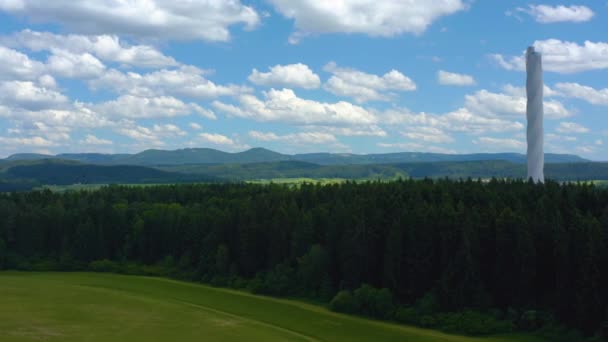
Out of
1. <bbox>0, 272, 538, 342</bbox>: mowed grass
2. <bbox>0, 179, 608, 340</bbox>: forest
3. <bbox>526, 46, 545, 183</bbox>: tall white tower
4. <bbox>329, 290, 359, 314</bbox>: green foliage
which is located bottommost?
<bbox>0, 272, 538, 342</bbox>: mowed grass

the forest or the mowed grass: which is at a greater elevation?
the forest

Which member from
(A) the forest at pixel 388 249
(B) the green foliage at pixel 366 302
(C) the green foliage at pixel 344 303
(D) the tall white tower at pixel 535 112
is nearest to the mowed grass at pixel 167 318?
(C) the green foliage at pixel 344 303

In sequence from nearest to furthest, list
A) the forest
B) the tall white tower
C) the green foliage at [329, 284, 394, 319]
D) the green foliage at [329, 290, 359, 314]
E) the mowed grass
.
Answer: the mowed grass
the forest
the green foliage at [329, 284, 394, 319]
the green foliage at [329, 290, 359, 314]
the tall white tower

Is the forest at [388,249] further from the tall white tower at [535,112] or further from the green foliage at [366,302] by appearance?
the tall white tower at [535,112]

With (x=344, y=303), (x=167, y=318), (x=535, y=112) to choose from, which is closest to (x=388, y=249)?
(x=344, y=303)

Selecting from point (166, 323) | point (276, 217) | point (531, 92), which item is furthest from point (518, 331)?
point (531, 92)

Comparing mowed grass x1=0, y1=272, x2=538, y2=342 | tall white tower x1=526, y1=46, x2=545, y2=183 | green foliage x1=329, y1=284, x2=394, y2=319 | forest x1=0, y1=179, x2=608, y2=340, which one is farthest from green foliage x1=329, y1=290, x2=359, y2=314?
tall white tower x1=526, y1=46, x2=545, y2=183

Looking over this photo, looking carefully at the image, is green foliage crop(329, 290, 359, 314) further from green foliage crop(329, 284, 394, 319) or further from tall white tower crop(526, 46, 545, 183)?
tall white tower crop(526, 46, 545, 183)
